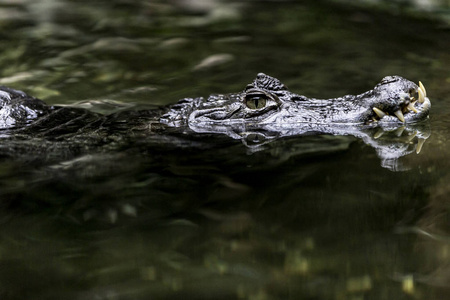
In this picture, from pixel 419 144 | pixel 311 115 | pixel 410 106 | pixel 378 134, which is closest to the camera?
pixel 419 144

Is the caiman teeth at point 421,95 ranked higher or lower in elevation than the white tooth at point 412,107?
higher

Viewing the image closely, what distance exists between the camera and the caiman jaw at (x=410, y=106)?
407 cm

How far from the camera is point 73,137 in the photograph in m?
4.27

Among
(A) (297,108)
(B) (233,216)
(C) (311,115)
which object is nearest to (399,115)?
(C) (311,115)

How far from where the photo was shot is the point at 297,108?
446 centimetres

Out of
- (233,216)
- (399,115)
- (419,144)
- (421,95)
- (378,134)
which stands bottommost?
(233,216)

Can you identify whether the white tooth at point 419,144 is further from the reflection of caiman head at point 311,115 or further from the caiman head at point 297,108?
the caiman head at point 297,108

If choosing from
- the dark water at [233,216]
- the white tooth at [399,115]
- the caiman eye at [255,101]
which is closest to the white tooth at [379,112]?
the white tooth at [399,115]

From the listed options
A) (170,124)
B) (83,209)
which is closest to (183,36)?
(170,124)

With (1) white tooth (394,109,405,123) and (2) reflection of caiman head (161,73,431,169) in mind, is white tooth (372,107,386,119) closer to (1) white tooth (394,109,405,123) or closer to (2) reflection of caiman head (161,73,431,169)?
(2) reflection of caiman head (161,73,431,169)

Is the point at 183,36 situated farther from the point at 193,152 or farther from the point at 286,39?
the point at 193,152

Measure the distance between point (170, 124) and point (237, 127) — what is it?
66 cm

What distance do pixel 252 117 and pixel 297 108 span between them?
0.41 m

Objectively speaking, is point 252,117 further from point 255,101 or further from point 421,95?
point 421,95
